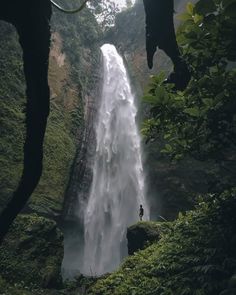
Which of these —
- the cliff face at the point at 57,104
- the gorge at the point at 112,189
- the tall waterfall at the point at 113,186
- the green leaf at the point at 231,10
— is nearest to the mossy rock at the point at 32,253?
the cliff face at the point at 57,104

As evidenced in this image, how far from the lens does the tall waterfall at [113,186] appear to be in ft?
51.4

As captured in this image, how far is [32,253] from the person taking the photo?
399 inches

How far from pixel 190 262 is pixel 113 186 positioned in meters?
11.7

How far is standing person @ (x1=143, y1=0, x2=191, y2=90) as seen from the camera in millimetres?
1807

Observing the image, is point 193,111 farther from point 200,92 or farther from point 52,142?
point 52,142

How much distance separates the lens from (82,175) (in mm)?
Result: 16844

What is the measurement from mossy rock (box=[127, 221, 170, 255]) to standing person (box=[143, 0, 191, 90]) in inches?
321

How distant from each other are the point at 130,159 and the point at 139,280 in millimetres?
12121

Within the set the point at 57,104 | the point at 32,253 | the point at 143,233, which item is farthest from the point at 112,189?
the point at 32,253

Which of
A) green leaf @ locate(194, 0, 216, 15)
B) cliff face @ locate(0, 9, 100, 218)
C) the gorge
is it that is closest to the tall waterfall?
the gorge

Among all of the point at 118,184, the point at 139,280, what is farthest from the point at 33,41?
the point at 118,184

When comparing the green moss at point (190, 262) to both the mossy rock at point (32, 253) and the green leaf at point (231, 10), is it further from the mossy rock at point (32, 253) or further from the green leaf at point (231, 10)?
the green leaf at point (231, 10)

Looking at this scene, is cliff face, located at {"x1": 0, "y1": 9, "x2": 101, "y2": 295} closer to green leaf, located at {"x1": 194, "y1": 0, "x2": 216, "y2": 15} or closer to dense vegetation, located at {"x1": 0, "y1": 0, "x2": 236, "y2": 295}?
dense vegetation, located at {"x1": 0, "y1": 0, "x2": 236, "y2": 295}

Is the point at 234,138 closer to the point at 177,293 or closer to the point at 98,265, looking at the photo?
the point at 177,293
